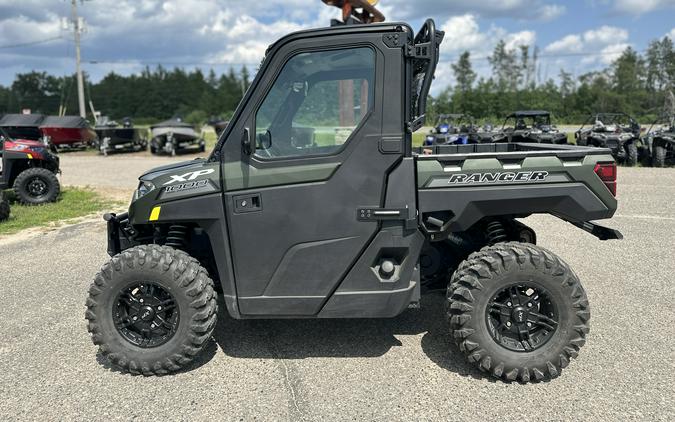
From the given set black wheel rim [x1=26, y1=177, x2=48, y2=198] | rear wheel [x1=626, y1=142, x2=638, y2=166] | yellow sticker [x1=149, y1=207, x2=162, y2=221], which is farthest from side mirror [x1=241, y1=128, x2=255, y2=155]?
rear wheel [x1=626, y1=142, x2=638, y2=166]

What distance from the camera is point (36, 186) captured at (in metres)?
10.6

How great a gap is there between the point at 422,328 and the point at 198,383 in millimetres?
1852

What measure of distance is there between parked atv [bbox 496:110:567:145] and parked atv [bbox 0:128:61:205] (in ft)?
40.2

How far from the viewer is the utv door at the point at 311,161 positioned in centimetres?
326

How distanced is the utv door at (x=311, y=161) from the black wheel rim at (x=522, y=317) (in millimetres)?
939

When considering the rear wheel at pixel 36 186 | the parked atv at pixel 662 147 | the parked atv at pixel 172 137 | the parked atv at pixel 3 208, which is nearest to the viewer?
the parked atv at pixel 3 208

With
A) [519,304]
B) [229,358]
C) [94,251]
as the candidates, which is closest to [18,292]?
[94,251]

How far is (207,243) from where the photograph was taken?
4141 mm

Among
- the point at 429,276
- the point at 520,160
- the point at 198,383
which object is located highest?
the point at 520,160

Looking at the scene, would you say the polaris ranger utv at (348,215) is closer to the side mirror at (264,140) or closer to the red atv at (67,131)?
the side mirror at (264,140)

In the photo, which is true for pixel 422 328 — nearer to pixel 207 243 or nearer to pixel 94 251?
pixel 207 243

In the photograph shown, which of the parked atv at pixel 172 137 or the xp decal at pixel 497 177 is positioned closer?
the xp decal at pixel 497 177

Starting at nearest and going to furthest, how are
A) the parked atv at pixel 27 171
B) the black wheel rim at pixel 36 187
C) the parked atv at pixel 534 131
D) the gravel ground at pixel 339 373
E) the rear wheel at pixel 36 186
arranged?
the gravel ground at pixel 339 373 → the parked atv at pixel 27 171 → the rear wheel at pixel 36 186 → the black wheel rim at pixel 36 187 → the parked atv at pixel 534 131

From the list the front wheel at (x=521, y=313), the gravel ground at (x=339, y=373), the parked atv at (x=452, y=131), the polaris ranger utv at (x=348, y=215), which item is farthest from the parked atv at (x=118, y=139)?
the front wheel at (x=521, y=313)
